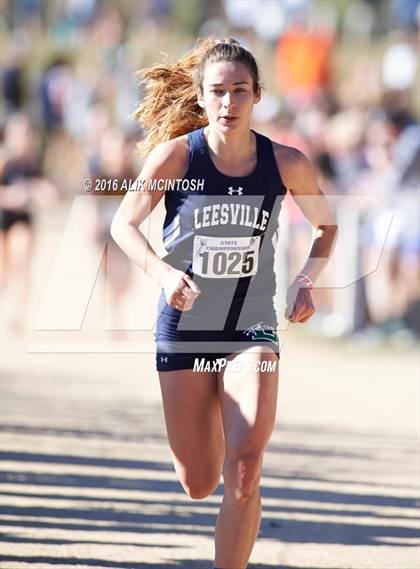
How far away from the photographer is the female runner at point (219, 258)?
4.66 metres

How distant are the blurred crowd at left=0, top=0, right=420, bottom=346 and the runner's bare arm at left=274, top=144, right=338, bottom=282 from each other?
1497mm

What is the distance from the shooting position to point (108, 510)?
21.1ft

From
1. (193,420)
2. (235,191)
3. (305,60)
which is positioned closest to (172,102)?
(235,191)

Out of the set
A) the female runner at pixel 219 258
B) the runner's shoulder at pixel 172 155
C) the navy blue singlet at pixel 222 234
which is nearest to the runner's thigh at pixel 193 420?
the female runner at pixel 219 258

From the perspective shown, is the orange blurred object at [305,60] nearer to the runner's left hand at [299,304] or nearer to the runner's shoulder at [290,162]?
the runner's shoulder at [290,162]

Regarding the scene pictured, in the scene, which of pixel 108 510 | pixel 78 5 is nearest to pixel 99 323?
pixel 108 510

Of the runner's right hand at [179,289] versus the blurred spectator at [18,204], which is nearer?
the runner's right hand at [179,289]

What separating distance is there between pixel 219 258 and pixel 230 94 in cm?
58

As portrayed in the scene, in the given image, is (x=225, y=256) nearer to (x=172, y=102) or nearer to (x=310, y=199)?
(x=310, y=199)

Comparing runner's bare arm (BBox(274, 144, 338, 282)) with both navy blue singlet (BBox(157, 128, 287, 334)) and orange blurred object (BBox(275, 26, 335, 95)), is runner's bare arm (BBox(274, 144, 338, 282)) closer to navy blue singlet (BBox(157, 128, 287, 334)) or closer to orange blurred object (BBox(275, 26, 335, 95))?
navy blue singlet (BBox(157, 128, 287, 334))

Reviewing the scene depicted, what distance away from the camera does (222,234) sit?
4770 mm

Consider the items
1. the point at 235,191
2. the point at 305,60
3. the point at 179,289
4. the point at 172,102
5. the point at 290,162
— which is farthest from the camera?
the point at 305,60

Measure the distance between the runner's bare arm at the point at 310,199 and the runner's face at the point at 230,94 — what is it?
227 mm

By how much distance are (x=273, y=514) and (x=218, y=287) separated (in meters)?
2.12
